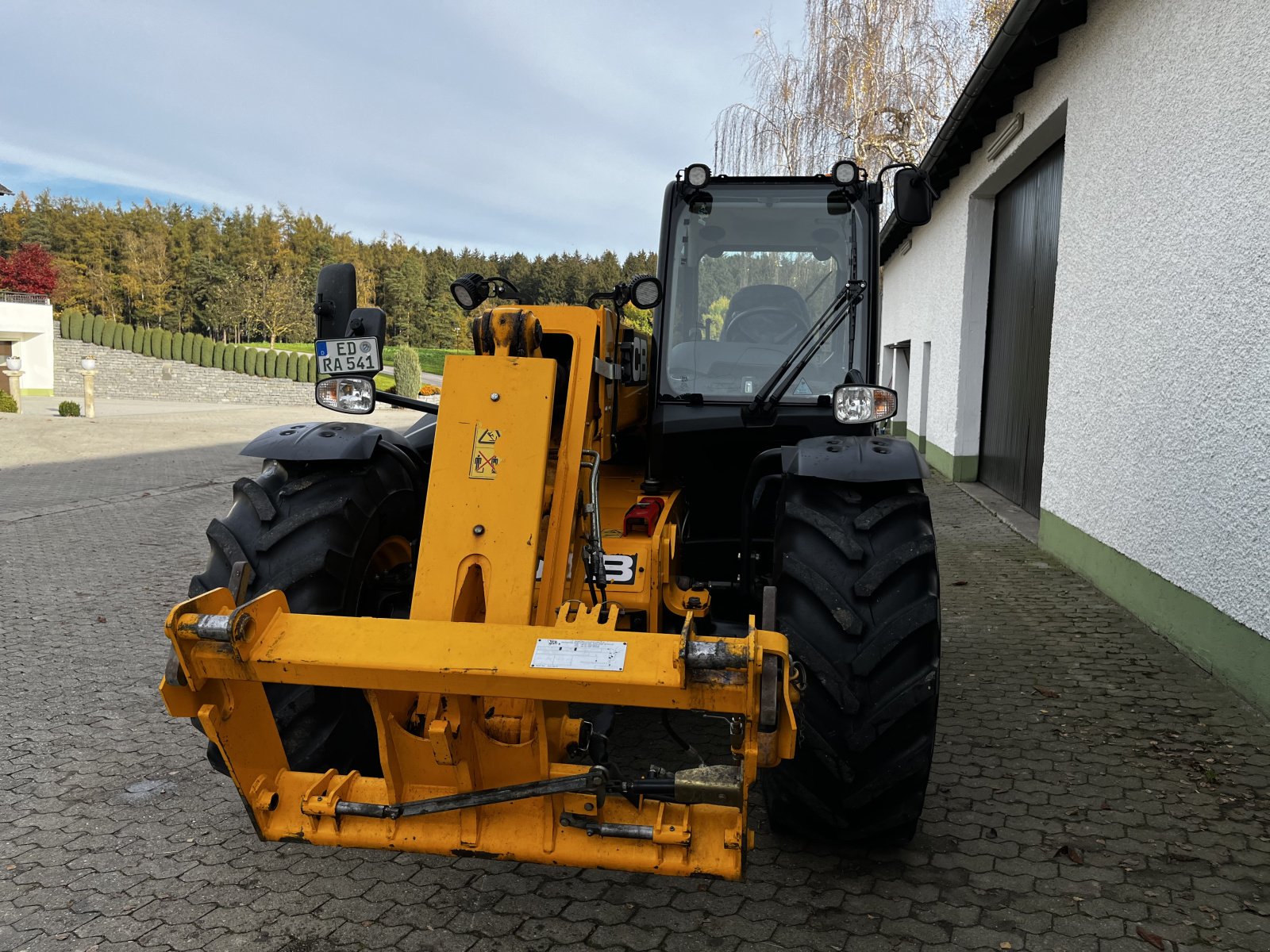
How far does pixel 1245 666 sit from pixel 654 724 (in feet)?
9.71

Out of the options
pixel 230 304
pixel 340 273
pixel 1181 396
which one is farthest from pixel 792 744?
pixel 230 304

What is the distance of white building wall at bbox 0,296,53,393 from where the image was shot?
37094 mm

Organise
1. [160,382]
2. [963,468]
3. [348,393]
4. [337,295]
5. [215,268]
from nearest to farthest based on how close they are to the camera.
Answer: [337,295], [348,393], [963,468], [160,382], [215,268]

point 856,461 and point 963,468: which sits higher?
point 856,461

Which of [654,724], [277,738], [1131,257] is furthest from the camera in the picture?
[1131,257]

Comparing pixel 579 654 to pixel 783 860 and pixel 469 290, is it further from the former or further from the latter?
pixel 469 290

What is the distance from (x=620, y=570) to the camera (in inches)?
132

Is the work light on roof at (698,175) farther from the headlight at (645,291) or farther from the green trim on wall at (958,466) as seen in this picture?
the green trim on wall at (958,466)

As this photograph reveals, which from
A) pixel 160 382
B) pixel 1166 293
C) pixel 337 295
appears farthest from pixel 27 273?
pixel 1166 293

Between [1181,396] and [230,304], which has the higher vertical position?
[230,304]

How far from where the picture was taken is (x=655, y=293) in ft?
12.1

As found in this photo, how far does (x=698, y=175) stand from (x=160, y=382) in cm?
4098

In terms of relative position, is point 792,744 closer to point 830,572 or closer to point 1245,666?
point 830,572

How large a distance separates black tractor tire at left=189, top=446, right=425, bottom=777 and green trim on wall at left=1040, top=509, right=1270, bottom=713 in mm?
4040
